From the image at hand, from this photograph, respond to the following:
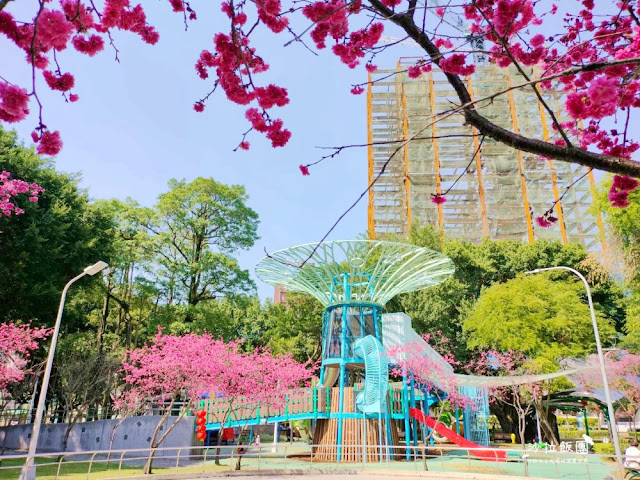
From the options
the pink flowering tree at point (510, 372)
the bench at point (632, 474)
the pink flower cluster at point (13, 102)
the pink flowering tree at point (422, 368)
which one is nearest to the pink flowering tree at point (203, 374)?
the pink flowering tree at point (422, 368)

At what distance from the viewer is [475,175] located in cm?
4966

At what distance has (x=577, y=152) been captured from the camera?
10.1 feet

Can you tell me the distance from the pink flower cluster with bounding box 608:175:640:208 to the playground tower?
14.1 m

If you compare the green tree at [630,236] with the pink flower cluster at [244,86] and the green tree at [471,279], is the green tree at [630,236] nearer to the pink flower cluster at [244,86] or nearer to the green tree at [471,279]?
the green tree at [471,279]

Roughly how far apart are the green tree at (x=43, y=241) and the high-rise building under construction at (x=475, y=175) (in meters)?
29.7

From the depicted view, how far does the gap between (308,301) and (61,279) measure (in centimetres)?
1508

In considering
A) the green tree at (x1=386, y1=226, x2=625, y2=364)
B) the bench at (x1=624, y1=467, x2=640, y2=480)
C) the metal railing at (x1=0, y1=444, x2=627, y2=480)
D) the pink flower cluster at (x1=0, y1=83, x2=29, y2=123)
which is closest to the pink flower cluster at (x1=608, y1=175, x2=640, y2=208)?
the pink flower cluster at (x1=0, y1=83, x2=29, y2=123)

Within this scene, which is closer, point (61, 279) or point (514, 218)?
point (61, 279)

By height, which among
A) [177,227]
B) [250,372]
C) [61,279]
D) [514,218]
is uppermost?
[514,218]

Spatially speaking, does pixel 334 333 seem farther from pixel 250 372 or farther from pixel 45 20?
pixel 45 20

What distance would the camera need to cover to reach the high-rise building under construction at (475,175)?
48.8 metres

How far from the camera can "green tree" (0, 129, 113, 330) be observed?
1873cm

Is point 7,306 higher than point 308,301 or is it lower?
lower

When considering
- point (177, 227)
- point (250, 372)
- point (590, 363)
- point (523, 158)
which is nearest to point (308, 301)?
point (177, 227)
